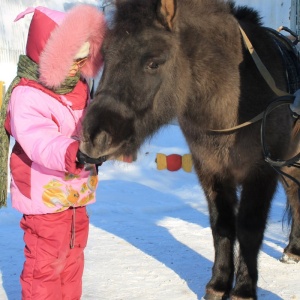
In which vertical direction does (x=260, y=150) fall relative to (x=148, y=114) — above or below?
below

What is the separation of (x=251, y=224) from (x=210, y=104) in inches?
30.8

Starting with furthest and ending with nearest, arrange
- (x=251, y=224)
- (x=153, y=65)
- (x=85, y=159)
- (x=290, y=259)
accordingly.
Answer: (x=290, y=259), (x=251, y=224), (x=153, y=65), (x=85, y=159)

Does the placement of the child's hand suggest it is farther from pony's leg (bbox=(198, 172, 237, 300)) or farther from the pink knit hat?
pony's leg (bbox=(198, 172, 237, 300))

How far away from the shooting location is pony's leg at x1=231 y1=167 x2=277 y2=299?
3361 mm

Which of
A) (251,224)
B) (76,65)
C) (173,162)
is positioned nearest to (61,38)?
(76,65)

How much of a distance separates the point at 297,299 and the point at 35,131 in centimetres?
206

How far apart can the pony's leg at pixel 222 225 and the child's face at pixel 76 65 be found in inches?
46.1

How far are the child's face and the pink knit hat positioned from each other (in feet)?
0.14

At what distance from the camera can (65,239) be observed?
3016 mm

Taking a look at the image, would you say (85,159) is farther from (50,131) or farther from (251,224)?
(251,224)

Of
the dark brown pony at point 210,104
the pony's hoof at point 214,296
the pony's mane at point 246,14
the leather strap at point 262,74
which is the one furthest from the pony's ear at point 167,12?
the pony's hoof at point 214,296

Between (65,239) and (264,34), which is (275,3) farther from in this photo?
(65,239)

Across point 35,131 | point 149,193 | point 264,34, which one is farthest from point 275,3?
point 35,131

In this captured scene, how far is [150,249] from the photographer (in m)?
4.61
